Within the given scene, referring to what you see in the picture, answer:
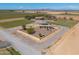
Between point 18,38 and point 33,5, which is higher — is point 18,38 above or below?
below

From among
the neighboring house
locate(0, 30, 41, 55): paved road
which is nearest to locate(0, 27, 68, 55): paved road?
locate(0, 30, 41, 55): paved road

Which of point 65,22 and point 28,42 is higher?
point 65,22

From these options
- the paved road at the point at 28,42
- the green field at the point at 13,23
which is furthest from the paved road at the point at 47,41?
the green field at the point at 13,23

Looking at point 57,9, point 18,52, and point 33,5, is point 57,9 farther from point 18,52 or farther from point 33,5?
point 18,52

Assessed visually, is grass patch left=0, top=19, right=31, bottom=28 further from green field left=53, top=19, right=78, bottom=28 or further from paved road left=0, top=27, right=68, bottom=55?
green field left=53, top=19, right=78, bottom=28

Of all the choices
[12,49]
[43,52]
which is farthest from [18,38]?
[43,52]

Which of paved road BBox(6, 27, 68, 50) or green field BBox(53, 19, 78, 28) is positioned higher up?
green field BBox(53, 19, 78, 28)

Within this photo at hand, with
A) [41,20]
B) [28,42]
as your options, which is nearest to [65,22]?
[41,20]

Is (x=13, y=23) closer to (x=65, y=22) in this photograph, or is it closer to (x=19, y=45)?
(x=19, y=45)

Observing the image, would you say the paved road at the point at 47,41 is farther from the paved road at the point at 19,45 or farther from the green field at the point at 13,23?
the green field at the point at 13,23
